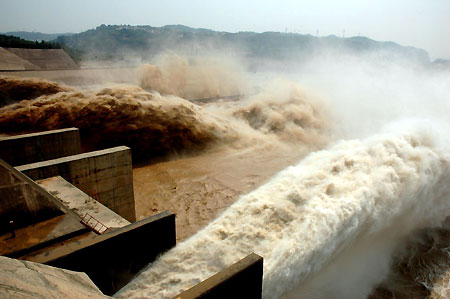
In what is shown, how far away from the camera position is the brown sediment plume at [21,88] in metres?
20.2

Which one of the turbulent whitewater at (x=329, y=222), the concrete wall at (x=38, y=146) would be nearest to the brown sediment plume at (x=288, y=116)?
the turbulent whitewater at (x=329, y=222)

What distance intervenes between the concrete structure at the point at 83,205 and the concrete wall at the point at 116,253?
1.10 metres

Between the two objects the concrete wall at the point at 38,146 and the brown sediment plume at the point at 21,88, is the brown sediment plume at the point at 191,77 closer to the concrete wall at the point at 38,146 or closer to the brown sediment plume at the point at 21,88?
the brown sediment plume at the point at 21,88

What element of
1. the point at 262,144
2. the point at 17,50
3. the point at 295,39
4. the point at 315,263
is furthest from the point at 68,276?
the point at 295,39

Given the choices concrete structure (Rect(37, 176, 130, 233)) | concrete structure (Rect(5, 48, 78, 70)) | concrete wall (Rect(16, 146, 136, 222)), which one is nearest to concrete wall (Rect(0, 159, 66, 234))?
concrete structure (Rect(37, 176, 130, 233))

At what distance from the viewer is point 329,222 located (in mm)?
7117

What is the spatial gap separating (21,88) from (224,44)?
37.5 metres

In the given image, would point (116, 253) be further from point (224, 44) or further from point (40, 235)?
point (224, 44)

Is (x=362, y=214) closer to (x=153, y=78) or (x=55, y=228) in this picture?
(x=55, y=228)

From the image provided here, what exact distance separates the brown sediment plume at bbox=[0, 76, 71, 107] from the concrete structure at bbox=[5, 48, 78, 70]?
1102 centimetres

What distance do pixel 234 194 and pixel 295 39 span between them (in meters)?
61.2

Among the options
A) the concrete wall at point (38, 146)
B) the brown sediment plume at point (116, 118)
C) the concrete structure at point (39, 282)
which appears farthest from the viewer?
the brown sediment plume at point (116, 118)

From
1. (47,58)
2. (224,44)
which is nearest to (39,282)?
(47,58)

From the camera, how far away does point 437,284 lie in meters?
7.87
